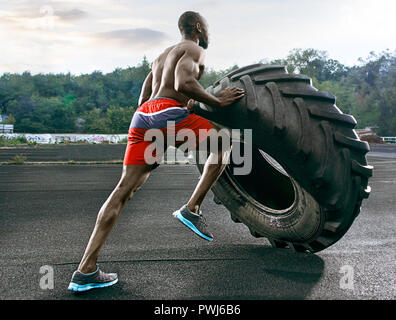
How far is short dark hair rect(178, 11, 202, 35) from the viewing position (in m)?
3.19

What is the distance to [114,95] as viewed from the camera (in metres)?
94.1

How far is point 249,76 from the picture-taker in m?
2.99

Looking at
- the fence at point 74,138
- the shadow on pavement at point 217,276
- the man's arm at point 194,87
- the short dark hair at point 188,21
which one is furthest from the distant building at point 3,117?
the man's arm at point 194,87

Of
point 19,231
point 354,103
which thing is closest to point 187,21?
point 19,231

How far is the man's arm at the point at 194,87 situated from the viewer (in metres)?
2.85

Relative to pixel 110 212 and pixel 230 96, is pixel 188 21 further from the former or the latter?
pixel 110 212

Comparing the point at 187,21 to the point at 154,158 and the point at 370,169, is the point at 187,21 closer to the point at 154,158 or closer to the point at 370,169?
the point at 154,158

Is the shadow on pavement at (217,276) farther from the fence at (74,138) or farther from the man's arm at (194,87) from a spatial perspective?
the fence at (74,138)

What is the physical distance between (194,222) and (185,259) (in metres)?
0.37

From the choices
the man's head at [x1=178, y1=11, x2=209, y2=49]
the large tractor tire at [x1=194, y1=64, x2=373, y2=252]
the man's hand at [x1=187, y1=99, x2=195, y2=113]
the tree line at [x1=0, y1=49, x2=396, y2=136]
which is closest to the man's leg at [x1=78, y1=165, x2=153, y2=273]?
the man's hand at [x1=187, y1=99, x2=195, y2=113]

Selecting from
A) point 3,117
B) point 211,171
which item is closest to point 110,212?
point 211,171

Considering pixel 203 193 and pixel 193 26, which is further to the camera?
pixel 203 193

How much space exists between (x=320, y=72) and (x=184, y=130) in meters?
115

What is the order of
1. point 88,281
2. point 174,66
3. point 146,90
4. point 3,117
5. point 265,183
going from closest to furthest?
point 88,281, point 174,66, point 146,90, point 265,183, point 3,117
